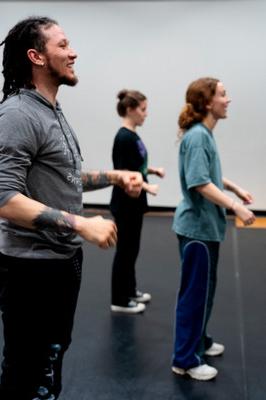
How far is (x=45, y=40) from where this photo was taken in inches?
57.4

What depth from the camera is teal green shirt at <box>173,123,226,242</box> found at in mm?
2164

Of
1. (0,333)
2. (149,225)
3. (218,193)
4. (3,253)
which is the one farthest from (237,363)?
(149,225)

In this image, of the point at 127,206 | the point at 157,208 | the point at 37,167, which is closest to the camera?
the point at 37,167

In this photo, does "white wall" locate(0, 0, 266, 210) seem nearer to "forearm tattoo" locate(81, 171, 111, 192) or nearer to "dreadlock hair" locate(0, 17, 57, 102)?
"forearm tattoo" locate(81, 171, 111, 192)

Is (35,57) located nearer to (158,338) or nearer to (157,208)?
(158,338)

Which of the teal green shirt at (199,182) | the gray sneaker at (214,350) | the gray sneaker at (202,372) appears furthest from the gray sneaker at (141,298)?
the teal green shirt at (199,182)

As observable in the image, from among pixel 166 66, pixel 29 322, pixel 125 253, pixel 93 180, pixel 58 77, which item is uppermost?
pixel 166 66

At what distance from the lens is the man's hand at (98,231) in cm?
124

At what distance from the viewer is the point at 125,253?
10.4ft

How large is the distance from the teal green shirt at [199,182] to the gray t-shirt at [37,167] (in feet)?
2.46

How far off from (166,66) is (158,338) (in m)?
3.86

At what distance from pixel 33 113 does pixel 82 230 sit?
0.37m

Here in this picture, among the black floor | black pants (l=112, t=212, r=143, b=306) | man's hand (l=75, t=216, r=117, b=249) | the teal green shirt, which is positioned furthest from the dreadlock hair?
black pants (l=112, t=212, r=143, b=306)

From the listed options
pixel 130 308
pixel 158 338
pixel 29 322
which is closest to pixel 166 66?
pixel 130 308
